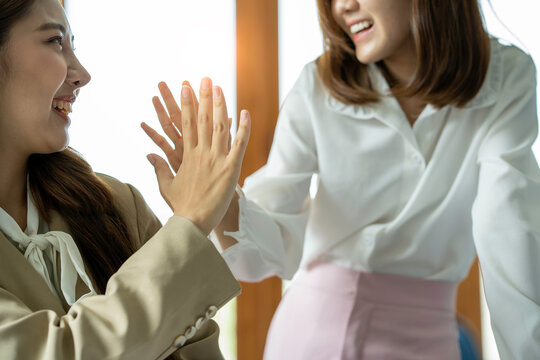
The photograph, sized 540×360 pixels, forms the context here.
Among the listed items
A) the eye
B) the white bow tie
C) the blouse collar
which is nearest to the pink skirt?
the blouse collar

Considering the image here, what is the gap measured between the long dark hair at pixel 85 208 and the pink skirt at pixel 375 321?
0.52 metres

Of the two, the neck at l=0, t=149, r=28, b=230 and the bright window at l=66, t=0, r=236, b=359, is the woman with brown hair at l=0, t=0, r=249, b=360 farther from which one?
the bright window at l=66, t=0, r=236, b=359

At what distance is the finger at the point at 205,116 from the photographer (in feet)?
3.74

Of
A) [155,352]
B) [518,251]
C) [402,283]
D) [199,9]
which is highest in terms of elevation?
[199,9]

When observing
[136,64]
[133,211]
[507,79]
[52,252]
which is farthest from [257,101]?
[52,252]

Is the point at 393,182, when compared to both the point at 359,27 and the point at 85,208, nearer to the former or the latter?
the point at 359,27

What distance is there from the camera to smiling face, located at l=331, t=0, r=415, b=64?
5.01ft

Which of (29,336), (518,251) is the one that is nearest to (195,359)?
(29,336)

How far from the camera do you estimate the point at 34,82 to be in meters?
1.12

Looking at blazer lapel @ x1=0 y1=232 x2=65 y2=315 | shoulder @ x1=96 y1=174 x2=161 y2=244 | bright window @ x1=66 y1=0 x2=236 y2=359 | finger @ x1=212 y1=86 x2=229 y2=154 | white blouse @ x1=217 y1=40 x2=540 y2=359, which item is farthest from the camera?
bright window @ x1=66 y1=0 x2=236 y2=359

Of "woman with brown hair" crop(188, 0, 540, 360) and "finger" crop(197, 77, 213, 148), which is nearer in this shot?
"finger" crop(197, 77, 213, 148)

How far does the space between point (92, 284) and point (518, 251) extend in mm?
873

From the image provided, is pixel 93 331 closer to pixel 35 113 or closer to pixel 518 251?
pixel 35 113

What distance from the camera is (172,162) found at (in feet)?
4.43
